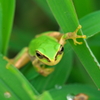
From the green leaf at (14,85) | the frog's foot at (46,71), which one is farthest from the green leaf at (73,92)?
the frog's foot at (46,71)

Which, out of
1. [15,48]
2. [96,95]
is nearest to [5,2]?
[96,95]

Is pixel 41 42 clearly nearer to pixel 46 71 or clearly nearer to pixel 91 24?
pixel 46 71

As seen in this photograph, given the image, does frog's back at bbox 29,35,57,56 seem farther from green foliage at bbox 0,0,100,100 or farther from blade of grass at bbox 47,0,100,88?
blade of grass at bbox 47,0,100,88

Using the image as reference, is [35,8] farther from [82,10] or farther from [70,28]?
[70,28]

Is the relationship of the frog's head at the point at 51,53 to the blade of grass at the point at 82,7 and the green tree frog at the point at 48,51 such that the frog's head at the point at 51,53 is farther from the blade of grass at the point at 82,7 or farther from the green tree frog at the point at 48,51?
the blade of grass at the point at 82,7

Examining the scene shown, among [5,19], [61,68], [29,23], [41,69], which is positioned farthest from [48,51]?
[29,23]

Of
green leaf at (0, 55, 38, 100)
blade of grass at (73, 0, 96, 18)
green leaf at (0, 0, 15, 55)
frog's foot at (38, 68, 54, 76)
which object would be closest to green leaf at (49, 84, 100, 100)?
green leaf at (0, 55, 38, 100)
